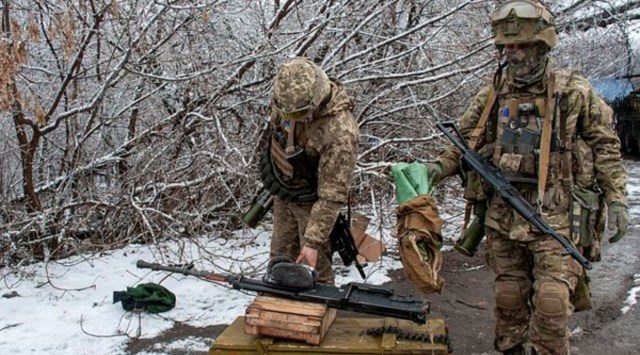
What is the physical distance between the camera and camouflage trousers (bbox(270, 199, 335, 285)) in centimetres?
404

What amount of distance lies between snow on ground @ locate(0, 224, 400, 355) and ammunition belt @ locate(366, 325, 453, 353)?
163cm

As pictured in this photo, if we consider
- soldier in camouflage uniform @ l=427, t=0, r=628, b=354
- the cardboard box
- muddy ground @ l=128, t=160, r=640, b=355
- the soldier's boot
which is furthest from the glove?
the cardboard box

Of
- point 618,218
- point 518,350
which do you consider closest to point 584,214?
point 618,218

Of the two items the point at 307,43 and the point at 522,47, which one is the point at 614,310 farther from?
the point at 307,43

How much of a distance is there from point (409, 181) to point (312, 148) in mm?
561

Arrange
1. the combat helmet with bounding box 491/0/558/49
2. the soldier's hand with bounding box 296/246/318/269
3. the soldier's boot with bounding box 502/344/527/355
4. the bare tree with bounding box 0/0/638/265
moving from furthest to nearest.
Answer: the bare tree with bounding box 0/0/638/265
the soldier's boot with bounding box 502/344/527/355
the soldier's hand with bounding box 296/246/318/269
the combat helmet with bounding box 491/0/558/49

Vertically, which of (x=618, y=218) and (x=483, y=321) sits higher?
(x=618, y=218)

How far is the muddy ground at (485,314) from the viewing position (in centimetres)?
449

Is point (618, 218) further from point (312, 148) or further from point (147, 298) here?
point (147, 298)

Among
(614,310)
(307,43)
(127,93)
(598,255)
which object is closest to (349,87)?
(307,43)

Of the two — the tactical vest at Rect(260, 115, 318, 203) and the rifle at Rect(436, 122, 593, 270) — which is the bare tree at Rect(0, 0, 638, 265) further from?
the rifle at Rect(436, 122, 593, 270)

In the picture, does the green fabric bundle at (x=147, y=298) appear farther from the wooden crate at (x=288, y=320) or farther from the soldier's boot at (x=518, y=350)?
the soldier's boot at (x=518, y=350)

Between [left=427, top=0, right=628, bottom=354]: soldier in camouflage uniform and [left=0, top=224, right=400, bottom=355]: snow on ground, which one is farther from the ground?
[left=427, top=0, right=628, bottom=354]: soldier in camouflage uniform

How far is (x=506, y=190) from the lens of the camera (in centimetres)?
357
